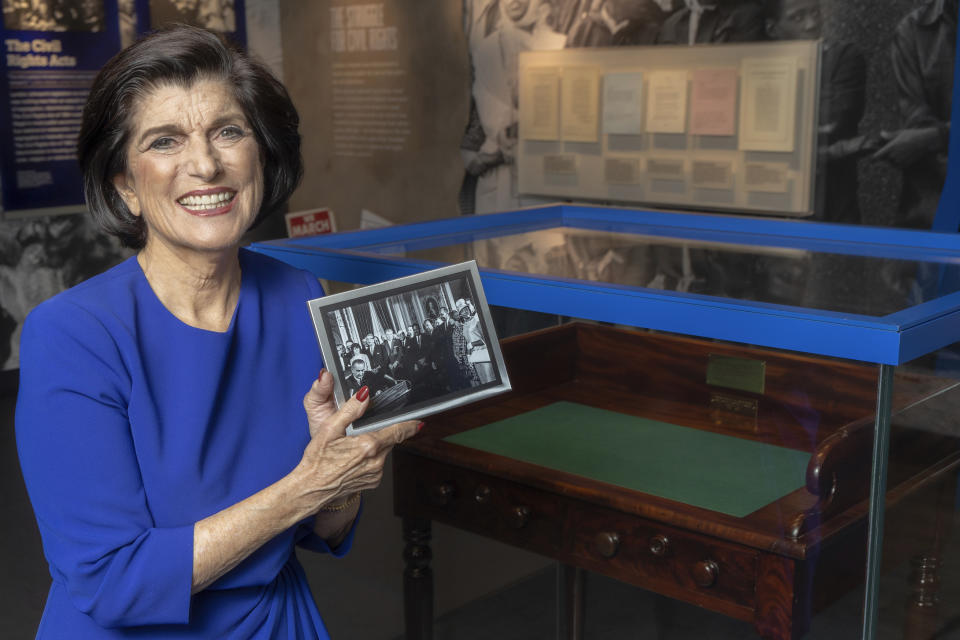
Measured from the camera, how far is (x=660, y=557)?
2111 mm

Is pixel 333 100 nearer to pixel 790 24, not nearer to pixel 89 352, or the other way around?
pixel 790 24

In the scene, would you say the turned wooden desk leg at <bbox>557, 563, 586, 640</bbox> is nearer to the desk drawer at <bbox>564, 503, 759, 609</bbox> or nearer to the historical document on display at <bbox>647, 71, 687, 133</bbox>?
the desk drawer at <bbox>564, 503, 759, 609</bbox>

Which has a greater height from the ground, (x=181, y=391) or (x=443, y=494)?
(x=181, y=391)

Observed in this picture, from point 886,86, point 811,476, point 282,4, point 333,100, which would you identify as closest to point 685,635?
point 811,476

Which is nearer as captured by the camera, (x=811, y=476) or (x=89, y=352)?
(x=89, y=352)

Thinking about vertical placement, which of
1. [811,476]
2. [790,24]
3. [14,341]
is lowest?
[14,341]

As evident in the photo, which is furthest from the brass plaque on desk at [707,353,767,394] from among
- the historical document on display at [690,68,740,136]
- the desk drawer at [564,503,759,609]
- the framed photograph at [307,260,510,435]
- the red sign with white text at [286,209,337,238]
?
the red sign with white text at [286,209,337,238]

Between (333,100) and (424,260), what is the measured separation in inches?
201

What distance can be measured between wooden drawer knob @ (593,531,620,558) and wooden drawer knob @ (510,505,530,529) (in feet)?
0.63

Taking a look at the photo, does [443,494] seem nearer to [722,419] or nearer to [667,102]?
[722,419]

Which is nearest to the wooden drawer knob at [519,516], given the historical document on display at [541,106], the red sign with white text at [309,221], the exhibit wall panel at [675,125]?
the exhibit wall panel at [675,125]

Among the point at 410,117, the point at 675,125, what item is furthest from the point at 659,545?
the point at 410,117

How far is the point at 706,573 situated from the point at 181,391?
1055 mm

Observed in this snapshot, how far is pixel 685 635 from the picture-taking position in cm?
250
